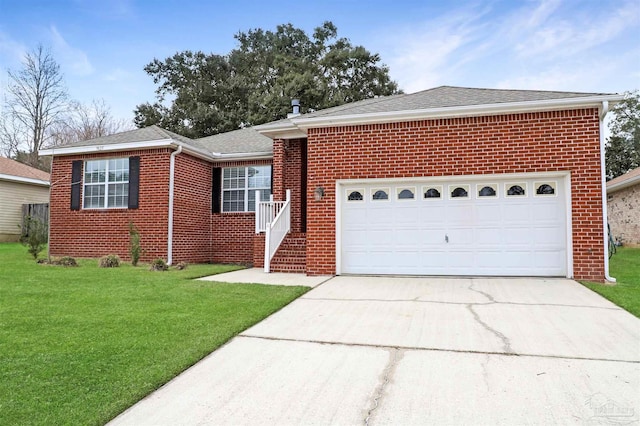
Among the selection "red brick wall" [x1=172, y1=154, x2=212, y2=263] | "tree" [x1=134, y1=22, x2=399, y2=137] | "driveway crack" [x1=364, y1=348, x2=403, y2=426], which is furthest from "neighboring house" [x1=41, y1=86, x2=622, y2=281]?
"tree" [x1=134, y1=22, x2=399, y2=137]

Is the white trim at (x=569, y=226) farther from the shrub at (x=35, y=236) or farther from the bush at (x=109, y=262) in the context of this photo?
the shrub at (x=35, y=236)

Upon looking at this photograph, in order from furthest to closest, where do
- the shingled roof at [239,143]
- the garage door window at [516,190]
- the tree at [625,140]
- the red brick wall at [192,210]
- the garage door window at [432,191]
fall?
the tree at [625,140], the shingled roof at [239,143], the red brick wall at [192,210], the garage door window at [432,191], the garage door window at [516,190]

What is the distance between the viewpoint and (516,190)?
8.74 m

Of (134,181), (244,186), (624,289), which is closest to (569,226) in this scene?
(624,289)

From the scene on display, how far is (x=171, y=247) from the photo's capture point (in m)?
11.7

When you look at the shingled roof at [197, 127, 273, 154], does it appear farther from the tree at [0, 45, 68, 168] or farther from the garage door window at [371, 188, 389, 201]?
the tree at [0, 45, 68, 168]

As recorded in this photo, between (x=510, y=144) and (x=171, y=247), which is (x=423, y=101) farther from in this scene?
(x=171, y=247)

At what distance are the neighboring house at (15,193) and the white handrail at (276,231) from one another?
14.4 m

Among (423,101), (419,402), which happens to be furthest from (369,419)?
(423,101)

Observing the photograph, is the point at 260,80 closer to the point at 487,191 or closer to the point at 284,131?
the point at 284,131

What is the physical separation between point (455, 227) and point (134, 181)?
8886mm

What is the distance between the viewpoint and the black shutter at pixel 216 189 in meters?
13.5

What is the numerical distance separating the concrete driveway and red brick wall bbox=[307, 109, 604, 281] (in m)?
2.76

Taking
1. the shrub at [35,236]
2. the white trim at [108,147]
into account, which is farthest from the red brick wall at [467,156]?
the shrub at [35,236]
